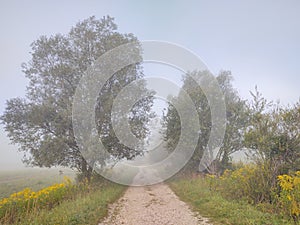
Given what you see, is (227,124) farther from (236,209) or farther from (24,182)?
(24,182)

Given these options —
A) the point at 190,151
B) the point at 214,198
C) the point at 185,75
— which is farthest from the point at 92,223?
the point at 185,75

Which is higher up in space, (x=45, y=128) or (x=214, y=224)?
(x=45, y=128)

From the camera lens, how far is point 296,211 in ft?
20.2

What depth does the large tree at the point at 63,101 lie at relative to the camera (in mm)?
14406

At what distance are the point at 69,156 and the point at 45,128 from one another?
2744mm

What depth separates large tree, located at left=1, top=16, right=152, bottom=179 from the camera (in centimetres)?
1441

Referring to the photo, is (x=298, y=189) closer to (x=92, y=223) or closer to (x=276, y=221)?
(x=276, y=221)

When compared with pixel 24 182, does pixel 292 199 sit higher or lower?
higher

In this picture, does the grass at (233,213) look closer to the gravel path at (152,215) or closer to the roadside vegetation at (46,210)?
the gravel path at (152,215)

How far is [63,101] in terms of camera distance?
14922 mm

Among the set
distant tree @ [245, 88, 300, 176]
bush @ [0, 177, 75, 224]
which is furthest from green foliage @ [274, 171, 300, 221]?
bush @ [0, 177, 75, 224]

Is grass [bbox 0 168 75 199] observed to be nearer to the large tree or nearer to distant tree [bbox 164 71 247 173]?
the large tree

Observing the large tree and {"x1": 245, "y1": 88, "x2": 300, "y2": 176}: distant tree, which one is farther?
the large tree

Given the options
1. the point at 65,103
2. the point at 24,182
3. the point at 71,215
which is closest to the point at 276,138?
the point at 71,215
